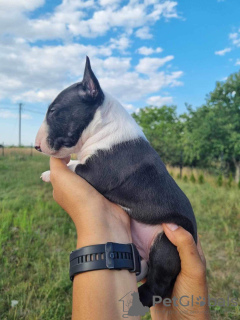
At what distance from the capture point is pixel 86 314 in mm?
1615

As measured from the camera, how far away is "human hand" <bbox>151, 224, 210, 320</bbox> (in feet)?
6.73

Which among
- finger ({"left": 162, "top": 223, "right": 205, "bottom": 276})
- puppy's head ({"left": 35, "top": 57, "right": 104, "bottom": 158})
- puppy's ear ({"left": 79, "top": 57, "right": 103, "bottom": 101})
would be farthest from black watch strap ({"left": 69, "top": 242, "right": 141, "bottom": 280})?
puppy's ear ({"left": 79, "top": 57, "right": 103, "bottom": 101})

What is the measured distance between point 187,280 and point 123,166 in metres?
0.99

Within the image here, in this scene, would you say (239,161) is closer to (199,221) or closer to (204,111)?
(204,111)

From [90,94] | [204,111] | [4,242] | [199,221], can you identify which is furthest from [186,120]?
[90,94]

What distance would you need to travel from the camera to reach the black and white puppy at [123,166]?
2.20m

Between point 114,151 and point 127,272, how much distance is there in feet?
3.15

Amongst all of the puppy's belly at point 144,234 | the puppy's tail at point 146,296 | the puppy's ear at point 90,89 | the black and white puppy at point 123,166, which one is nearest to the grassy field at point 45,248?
the puppy's tail at point 146,296

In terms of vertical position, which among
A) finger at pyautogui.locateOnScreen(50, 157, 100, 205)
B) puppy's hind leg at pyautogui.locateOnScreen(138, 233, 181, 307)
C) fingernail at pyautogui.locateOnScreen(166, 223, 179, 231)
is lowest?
puppy's hind leg at pyautogui.locateOnScreen(138, 233, 181, 307)

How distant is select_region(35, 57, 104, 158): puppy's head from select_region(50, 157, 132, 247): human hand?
21 centimetres

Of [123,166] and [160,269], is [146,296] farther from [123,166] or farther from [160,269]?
[123,166]

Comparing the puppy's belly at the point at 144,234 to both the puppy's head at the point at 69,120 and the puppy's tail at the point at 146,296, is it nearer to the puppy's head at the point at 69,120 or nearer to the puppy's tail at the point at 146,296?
the puppy's tail at the point at 146,296

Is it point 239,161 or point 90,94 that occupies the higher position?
point 239,161

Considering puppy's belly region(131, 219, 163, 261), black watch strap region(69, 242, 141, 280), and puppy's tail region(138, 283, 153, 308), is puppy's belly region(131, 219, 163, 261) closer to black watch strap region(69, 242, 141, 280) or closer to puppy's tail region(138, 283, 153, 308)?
puppy's tail region(138, 283, 153, 308)
